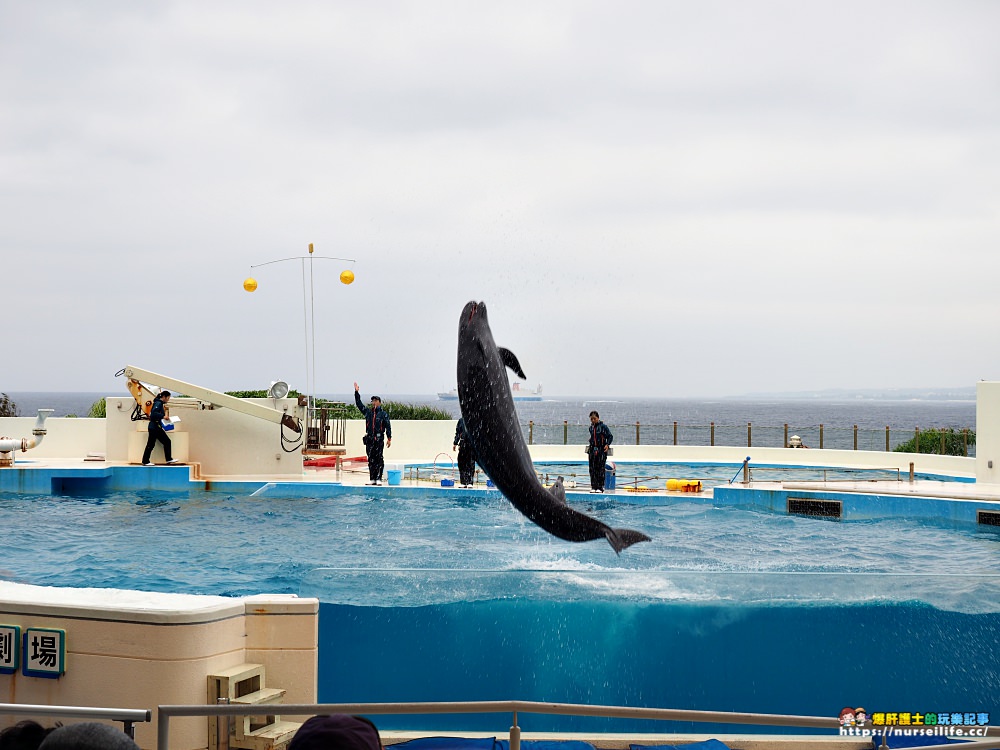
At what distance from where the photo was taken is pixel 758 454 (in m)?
25.2

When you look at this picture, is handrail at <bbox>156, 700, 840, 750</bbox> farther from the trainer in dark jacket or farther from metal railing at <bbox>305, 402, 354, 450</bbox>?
metal railing at <bbox>305, 402, 354, 450</bbox>

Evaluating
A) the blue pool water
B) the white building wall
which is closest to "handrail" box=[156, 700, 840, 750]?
the blue pool water

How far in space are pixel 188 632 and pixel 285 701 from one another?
0.92 metres

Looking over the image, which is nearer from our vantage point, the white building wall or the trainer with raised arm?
the trainer with raised arm

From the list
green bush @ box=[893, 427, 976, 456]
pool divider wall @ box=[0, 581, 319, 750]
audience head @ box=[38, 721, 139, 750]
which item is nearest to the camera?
audience head @ box=[38, 721, 139, 750]

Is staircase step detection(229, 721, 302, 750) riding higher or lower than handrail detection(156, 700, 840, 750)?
lower

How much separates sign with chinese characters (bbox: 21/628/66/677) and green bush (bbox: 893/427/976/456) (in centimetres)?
2279

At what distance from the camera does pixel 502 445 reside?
649 cm

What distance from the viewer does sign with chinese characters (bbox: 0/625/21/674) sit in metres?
6.03

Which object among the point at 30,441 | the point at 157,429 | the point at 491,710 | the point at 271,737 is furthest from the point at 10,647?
the point at 30,441

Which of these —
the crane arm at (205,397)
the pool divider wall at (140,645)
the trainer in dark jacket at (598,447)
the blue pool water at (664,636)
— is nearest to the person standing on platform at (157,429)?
the crane arm at (205,397)

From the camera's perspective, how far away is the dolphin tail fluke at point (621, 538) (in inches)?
255

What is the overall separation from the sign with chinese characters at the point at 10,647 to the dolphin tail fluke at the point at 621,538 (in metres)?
4.05

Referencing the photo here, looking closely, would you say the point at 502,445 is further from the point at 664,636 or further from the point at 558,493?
the point at 664,636
